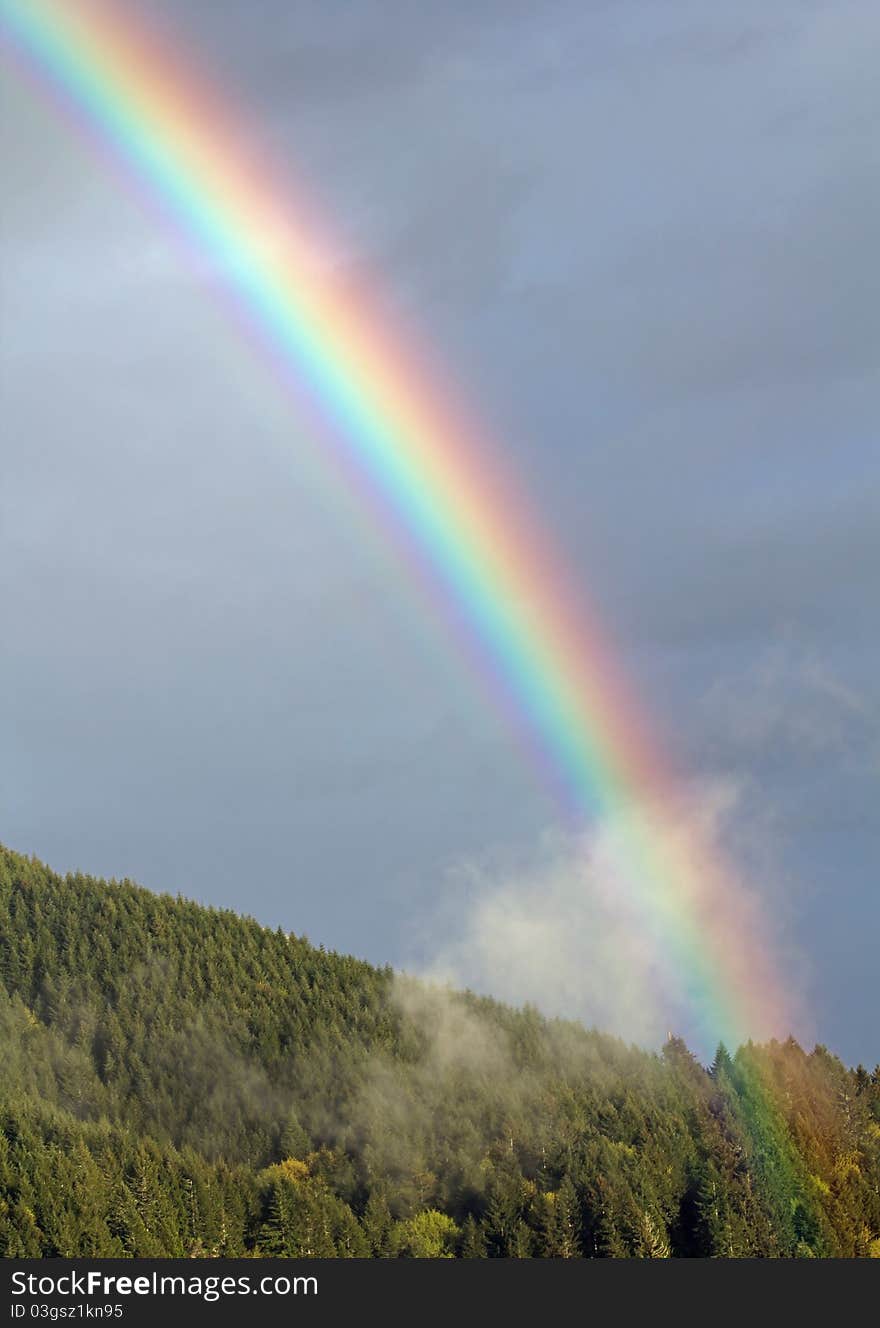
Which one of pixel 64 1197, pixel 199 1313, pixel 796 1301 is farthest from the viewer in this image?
pixel 64 1197

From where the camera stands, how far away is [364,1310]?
158000mm

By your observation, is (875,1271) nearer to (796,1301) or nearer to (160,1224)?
(796,1301)

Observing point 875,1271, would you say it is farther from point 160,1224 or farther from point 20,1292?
point 20,1292

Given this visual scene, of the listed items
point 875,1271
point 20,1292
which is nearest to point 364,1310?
point 20,1292

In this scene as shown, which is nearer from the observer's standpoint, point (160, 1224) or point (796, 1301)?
point (796, 1301)

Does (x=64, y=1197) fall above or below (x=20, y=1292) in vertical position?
above

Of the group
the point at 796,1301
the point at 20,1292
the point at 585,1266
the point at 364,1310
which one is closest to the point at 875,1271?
the point at 796,1301

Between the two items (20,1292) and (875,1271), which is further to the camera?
(875,1271)

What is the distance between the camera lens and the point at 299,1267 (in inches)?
7505

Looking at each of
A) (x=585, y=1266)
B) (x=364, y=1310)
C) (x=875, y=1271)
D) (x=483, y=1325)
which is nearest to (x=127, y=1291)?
(x=364, y=1310)

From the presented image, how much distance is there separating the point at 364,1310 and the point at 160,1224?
147ft

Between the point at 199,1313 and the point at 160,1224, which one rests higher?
the point at 160,1224

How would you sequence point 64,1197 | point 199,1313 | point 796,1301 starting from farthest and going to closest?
point 64,1197
point 796,1301
point 199,1313

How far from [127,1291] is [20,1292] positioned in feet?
33.8
